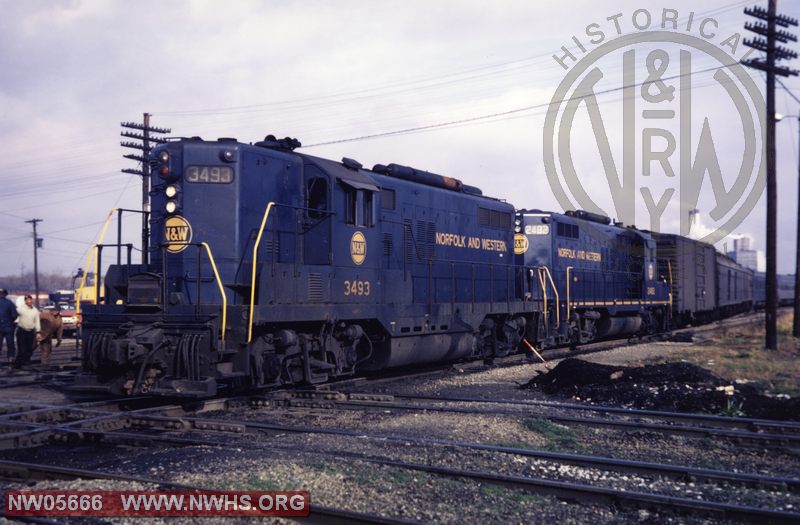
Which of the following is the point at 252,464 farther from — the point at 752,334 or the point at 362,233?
the point at 752,334

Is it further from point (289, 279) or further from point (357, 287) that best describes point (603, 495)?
point (357, 287)

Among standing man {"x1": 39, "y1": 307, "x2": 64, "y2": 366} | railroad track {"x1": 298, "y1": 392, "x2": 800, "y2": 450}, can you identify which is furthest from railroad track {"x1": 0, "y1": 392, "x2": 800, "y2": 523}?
standing man {"x1": 39, "y1": 307, "x2": 64, "y2": 366}

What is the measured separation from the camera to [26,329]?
1525 centimetres

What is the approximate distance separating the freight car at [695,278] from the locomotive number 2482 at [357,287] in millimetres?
18545

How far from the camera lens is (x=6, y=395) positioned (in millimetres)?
11000

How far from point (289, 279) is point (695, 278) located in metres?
24.7

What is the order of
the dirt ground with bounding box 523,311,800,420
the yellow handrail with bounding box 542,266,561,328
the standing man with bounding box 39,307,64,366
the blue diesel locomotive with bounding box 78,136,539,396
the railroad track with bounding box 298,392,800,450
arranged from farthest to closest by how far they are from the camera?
the yellow handrail with bounding box 542,266,561,328 → the standing man with bounding box 39,307,64,366 → the dirt ground with bounding box 523,311,800,420 → the blue diesel locomotive with bounding box 78,136,539,396 → the railroad track with bounding box 298,392,800,450

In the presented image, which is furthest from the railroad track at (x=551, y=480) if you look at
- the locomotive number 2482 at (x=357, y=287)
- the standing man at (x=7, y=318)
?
the standing man at (x=7, y=318)

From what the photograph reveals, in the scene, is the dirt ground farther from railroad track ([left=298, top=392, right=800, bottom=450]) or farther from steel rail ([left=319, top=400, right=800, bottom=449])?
steel rail ([left=319, top=400, right=800, bottom=449])

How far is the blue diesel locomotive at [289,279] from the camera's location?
8.72 m

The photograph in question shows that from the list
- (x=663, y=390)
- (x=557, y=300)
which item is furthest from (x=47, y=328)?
(x=663, y=390)

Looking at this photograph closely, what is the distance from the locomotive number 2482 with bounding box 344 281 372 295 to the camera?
10.9m

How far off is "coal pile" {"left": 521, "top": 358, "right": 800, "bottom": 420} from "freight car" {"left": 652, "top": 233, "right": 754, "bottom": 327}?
1631 cm

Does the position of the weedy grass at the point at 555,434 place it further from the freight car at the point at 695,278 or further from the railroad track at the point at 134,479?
the freight car at the point at 695,278
